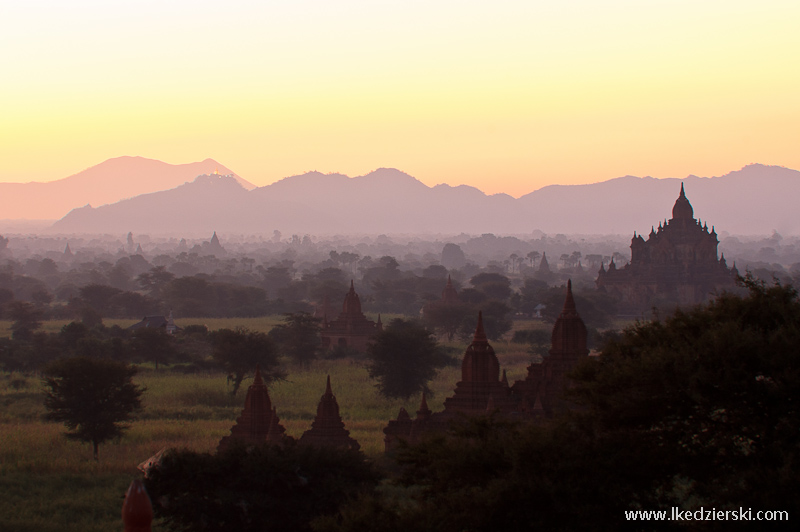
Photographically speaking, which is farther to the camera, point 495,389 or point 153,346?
point 153,346

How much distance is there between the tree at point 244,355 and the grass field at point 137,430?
1160mm

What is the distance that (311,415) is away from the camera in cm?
4466

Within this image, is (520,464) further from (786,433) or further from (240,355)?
(240,355)

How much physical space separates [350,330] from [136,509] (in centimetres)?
5400

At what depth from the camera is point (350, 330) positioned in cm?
6531

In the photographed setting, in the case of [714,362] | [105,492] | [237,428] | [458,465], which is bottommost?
[105,492]

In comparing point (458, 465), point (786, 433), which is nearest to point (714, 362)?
point (786, 433)

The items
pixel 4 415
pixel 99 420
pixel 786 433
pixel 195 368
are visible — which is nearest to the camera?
pixel 786 433

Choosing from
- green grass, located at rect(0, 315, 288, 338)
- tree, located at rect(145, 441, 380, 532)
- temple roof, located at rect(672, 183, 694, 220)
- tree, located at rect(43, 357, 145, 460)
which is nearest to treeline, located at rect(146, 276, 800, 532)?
tree, located at rect(145, 441, 380, 532)

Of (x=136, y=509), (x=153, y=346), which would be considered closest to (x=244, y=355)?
(x=153, y=346)

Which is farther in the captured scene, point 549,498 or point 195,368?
point 195,368

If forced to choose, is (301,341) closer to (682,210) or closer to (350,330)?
(350,330)

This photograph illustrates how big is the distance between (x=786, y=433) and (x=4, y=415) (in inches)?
1488

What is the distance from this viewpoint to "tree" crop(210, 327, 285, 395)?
51594 mm
